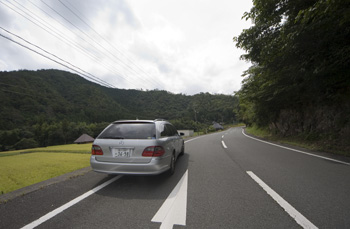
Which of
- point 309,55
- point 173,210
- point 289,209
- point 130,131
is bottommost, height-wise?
point 289,209

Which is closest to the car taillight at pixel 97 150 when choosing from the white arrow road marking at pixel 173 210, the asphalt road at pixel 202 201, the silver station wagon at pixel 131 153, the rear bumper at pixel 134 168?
the silver station wagon at pixel 131 153

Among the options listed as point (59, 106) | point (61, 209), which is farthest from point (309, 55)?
point (59, 106)

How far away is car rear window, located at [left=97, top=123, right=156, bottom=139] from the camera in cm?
355

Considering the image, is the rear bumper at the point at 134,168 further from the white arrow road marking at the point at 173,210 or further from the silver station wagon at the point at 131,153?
the white arrow road marking at the point at 173,210

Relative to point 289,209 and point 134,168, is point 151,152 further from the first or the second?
point 289,209

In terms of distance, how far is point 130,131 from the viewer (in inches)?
146

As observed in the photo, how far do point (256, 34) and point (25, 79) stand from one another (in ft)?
261

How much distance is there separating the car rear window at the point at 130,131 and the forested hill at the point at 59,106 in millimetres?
37001

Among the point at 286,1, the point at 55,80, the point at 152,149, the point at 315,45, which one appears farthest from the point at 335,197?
the point at 55,80

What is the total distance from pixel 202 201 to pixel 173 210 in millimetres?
566

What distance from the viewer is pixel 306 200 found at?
2504mm

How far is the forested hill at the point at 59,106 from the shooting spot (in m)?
46.6

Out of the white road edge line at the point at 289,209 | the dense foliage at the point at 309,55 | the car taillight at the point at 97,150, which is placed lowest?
the white road edge line at the point at 289,209

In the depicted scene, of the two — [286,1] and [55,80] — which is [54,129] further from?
[286,1]
